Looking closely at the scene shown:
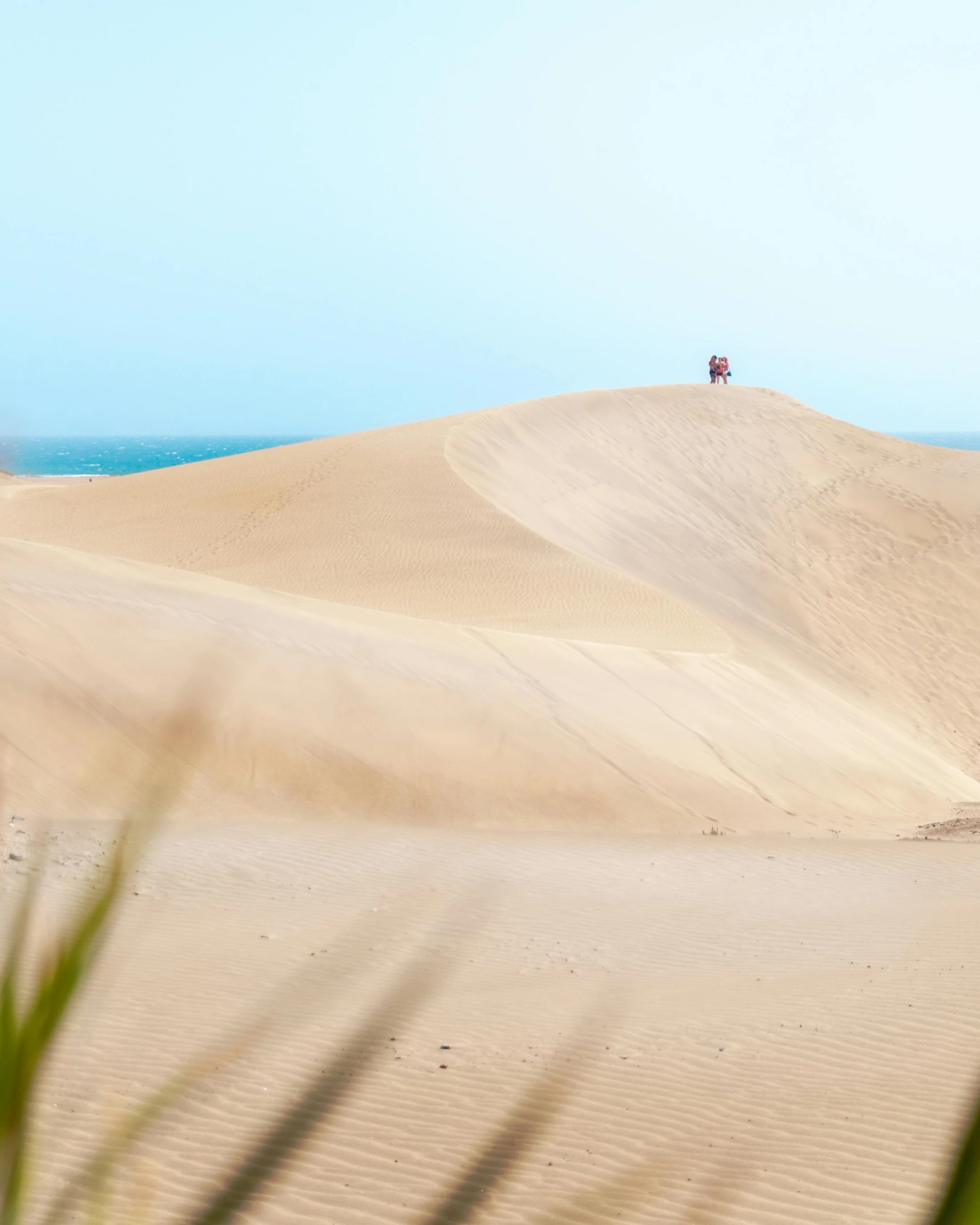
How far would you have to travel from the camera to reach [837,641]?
24.5m

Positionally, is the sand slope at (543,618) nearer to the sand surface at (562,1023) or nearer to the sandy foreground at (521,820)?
the sandy foreground at (521,820)

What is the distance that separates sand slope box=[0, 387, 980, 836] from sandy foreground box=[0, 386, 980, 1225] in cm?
8

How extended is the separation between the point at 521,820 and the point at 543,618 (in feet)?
26.5

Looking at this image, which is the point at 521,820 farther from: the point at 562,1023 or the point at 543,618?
the point at 543,618

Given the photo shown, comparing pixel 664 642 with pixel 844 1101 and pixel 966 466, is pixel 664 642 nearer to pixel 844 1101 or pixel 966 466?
pixel 844 1101

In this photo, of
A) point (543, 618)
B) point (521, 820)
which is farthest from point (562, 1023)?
point (543, 618)

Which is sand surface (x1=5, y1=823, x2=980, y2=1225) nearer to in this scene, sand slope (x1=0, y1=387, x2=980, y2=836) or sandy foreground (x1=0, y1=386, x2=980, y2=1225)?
sandy foreground (x1=0, y1=386, x2=980, y2=1225)

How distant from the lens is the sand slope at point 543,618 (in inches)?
483

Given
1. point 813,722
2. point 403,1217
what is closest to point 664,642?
point 813,722

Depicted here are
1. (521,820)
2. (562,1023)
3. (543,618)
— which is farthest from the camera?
(543,618)

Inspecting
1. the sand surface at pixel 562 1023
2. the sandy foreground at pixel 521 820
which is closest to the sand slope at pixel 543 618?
the sandy foreground at pixel 521 820

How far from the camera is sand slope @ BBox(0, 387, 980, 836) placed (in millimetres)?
12273

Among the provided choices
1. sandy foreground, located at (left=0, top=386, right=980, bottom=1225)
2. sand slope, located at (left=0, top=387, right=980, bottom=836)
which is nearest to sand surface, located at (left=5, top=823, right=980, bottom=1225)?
sandy foreground, located at (left=0, top=386, right=980, bottom=1225)

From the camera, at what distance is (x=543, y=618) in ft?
65.3
